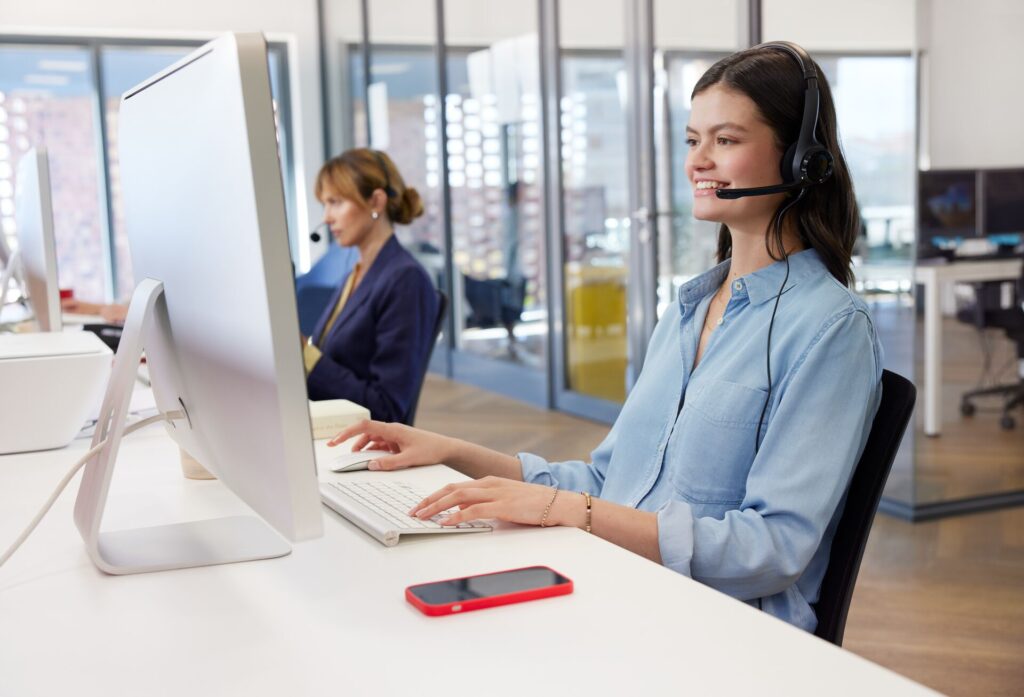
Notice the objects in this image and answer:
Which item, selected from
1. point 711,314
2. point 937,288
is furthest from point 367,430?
point 937,288

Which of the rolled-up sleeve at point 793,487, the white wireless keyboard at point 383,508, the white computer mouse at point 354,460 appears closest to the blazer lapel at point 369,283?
the white computer mouse at point 354,460

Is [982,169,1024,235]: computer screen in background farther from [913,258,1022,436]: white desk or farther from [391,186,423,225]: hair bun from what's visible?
[391,186,423,225]: hair bun

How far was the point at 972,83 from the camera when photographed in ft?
11.5

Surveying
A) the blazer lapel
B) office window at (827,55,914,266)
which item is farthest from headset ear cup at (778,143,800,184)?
office window at (827,55,914,266)

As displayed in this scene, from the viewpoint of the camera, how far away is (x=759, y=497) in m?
1.26

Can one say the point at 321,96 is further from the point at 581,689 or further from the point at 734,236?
the point at 581,689

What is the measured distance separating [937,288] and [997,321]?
24 centimetres

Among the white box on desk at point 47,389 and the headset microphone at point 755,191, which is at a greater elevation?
the headset microphone at point 755,191

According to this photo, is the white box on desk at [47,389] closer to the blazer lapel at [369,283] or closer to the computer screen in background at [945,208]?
the blazer lapel at [369,283]

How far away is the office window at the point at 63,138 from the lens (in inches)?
306

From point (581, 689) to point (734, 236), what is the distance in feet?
2.73

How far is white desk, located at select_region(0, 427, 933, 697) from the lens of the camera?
0.88 metres

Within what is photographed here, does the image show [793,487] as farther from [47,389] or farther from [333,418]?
[47,389]

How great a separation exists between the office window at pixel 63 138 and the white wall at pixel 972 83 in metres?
6.00
